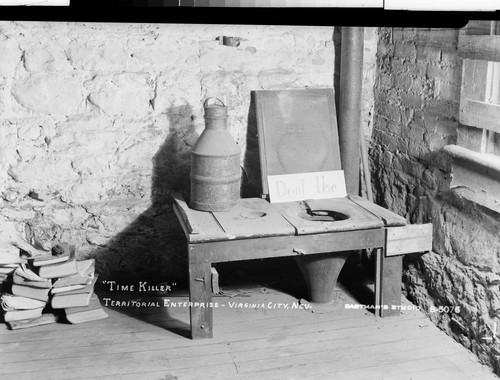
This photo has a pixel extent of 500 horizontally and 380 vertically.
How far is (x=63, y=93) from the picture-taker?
3705mm

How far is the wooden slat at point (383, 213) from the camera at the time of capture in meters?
3.45

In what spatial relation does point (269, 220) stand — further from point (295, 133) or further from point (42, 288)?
point (42, 288)

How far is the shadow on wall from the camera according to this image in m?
3.93

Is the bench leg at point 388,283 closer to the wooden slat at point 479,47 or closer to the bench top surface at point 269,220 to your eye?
the bench top surface at point 269,220

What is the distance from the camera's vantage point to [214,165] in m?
3.47

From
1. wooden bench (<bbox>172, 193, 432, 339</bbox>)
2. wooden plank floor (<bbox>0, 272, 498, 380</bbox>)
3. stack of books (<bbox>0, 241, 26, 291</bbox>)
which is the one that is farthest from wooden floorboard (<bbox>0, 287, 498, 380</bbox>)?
stack of books (<bbox>0, 241, 26, 291</bbox>)

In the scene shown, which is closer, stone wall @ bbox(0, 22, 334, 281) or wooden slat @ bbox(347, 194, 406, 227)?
wooden slat @ bbox(347, 194, 406, 227)

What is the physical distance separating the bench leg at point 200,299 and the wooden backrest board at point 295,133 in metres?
0.89

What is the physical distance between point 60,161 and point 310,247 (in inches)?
65.1

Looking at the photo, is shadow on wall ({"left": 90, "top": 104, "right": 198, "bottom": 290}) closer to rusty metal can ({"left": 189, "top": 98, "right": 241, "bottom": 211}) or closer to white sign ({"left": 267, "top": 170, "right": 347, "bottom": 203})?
rusty metal can ({"left": 189, "top": 98, "right": 241, "bottom": 211})

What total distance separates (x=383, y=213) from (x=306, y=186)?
1.77 ft

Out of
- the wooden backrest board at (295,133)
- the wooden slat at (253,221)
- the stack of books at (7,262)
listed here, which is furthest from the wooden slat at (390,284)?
the stack of books at (7,262)

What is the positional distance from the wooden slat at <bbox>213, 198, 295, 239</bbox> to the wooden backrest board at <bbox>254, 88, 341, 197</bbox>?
0.91 feet

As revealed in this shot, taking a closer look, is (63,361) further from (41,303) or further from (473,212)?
(473,212)
